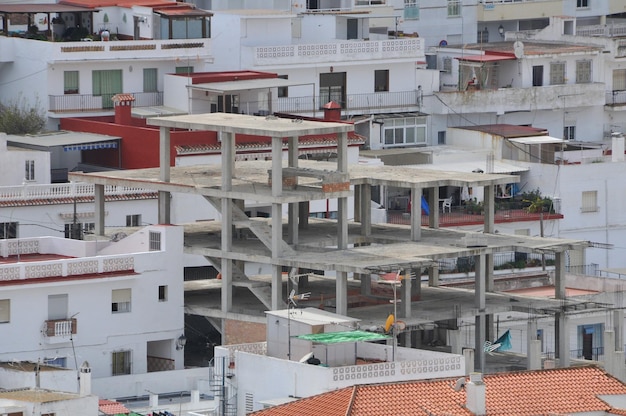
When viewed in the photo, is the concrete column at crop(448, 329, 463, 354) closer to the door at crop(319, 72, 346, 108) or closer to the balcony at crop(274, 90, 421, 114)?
the balcony at crop(274, 90, 421, 114)

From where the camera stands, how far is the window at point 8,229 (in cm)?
10669

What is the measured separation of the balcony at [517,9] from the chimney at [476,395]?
60794 mm

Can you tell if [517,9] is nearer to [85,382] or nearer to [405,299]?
[405,299]

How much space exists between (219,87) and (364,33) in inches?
570

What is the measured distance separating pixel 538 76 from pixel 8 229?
31386mm

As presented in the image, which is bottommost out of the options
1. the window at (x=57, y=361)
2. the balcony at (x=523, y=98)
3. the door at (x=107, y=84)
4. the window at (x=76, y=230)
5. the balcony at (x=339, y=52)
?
the window at (x=57, y=361)

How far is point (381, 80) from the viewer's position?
12681 cm

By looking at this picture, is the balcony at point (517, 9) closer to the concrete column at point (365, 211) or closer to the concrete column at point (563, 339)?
the concrete column at point (365, 211)

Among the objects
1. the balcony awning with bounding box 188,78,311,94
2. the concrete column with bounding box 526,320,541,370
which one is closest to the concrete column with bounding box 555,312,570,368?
the concrete column with bounding box 526,320,541,370

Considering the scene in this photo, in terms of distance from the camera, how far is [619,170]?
125m

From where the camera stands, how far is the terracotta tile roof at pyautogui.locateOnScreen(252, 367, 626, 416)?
84.8 metres

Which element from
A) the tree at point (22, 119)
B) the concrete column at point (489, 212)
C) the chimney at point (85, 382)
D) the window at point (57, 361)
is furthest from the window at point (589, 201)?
the chimney at point (85, 382)

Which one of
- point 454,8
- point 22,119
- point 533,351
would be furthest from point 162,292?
point 454,8

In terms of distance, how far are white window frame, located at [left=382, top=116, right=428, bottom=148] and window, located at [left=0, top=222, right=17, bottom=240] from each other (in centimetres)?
2229
